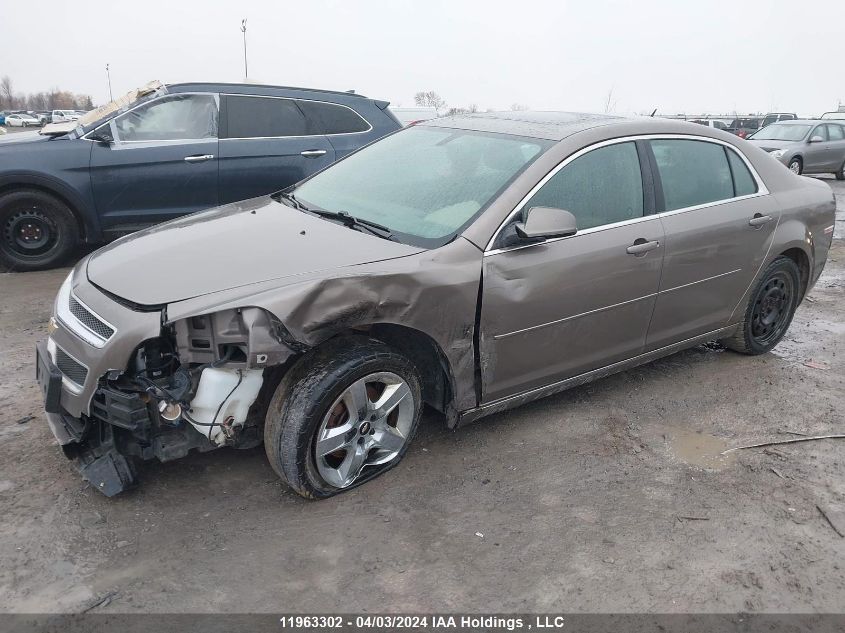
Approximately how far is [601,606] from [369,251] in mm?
1687

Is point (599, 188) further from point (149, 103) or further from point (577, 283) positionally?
point (149, 103)

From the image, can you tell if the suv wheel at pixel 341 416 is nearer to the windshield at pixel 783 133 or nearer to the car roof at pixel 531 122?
the car roof at pixel 531 122

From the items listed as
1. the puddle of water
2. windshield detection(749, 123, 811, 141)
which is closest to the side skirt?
the puddle of water

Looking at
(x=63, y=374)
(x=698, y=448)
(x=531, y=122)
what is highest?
(x=531, y=122)

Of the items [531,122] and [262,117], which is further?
[262,117]

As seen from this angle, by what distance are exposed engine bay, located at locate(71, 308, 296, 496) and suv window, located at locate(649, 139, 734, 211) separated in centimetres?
240

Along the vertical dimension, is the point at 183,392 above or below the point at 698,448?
above

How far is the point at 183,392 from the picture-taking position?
2572mm

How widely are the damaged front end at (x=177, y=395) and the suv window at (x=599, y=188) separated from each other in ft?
4.83

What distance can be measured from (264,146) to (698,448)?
16.4 feet

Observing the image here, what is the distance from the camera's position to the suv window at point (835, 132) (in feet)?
53.8

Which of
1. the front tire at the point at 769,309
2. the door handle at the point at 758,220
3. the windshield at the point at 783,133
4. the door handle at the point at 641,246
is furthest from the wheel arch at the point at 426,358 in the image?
the windshield at the point at 783,133

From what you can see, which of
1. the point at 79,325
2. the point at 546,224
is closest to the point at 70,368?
the point at 79,325

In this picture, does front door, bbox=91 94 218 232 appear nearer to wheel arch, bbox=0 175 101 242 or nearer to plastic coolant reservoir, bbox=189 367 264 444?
Answer: wheel arch, bbox=0 175 101 242
